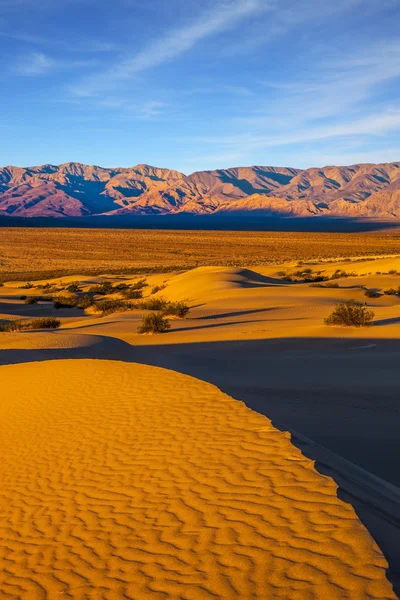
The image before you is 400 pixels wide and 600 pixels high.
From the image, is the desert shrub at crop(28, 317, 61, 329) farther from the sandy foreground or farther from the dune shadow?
the sandy foreground

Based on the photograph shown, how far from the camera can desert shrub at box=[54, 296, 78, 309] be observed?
103 ft

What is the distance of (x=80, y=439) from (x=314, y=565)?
4.23 metres

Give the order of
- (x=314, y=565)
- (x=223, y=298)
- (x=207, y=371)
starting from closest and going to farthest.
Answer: (x=314, y=565) → (x=207, y=371) → (x=223, y=298)

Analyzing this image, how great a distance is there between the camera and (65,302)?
105ft

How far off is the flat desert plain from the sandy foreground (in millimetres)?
16

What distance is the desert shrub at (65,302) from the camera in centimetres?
3142

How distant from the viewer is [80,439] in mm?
7445

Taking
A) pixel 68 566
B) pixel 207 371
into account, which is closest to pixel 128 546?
pixel 68 566

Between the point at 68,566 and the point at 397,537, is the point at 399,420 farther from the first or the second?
the point at 68,566

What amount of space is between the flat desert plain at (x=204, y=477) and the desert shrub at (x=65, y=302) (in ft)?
56.3

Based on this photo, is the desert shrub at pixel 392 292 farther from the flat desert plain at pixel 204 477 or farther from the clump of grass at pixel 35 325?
the flat desert plain at pixel 204 477

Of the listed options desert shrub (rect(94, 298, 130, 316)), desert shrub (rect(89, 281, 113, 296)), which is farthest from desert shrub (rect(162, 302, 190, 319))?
desert shrub (rect(89, 281, 113, 296))

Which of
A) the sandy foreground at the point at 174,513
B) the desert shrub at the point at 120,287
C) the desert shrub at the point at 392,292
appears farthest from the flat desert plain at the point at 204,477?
the desert shrub at the point at 120,287

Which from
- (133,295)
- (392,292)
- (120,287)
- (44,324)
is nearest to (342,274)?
(392,292)
